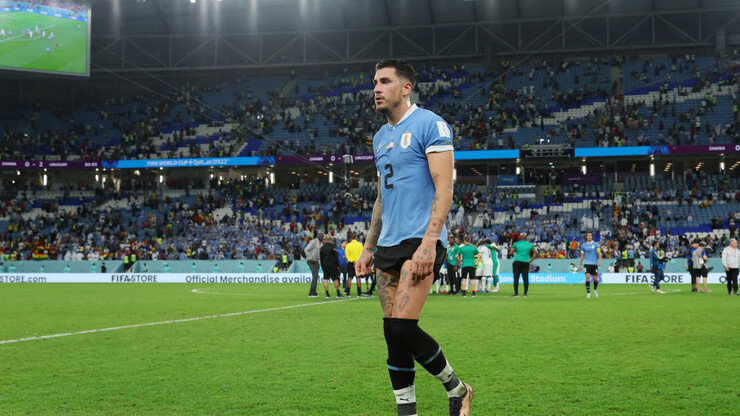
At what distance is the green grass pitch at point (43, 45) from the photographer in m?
45.2

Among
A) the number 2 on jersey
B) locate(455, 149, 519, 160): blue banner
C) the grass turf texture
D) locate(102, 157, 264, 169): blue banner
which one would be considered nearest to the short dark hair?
the number 2 on jersey

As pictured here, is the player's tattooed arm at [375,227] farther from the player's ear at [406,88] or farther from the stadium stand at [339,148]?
the stadium stand at [339,148]

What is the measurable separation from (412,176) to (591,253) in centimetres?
1786

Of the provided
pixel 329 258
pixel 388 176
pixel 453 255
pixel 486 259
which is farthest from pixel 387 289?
pixel 486 259

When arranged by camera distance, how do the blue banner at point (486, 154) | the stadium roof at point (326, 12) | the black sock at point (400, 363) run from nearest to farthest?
the black sock at point (400, 363), the blue banner at point (486, 154), the stadium roof at point (326, 12)

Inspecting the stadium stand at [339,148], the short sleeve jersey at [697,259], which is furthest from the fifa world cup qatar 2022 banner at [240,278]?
the short sleeve jersey at [697,259]

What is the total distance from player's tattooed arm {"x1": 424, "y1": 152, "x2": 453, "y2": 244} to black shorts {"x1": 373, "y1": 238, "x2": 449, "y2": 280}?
19 cm

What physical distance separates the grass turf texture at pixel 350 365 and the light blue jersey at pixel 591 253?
652cm

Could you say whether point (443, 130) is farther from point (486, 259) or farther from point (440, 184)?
point (486, 259)

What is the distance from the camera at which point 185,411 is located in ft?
18.9

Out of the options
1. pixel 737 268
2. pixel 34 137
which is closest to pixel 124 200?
pixel 34 137

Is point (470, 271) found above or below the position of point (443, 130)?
below

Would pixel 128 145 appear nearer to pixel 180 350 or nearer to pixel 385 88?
pixel 180 350

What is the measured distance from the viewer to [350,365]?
814 centimetres
